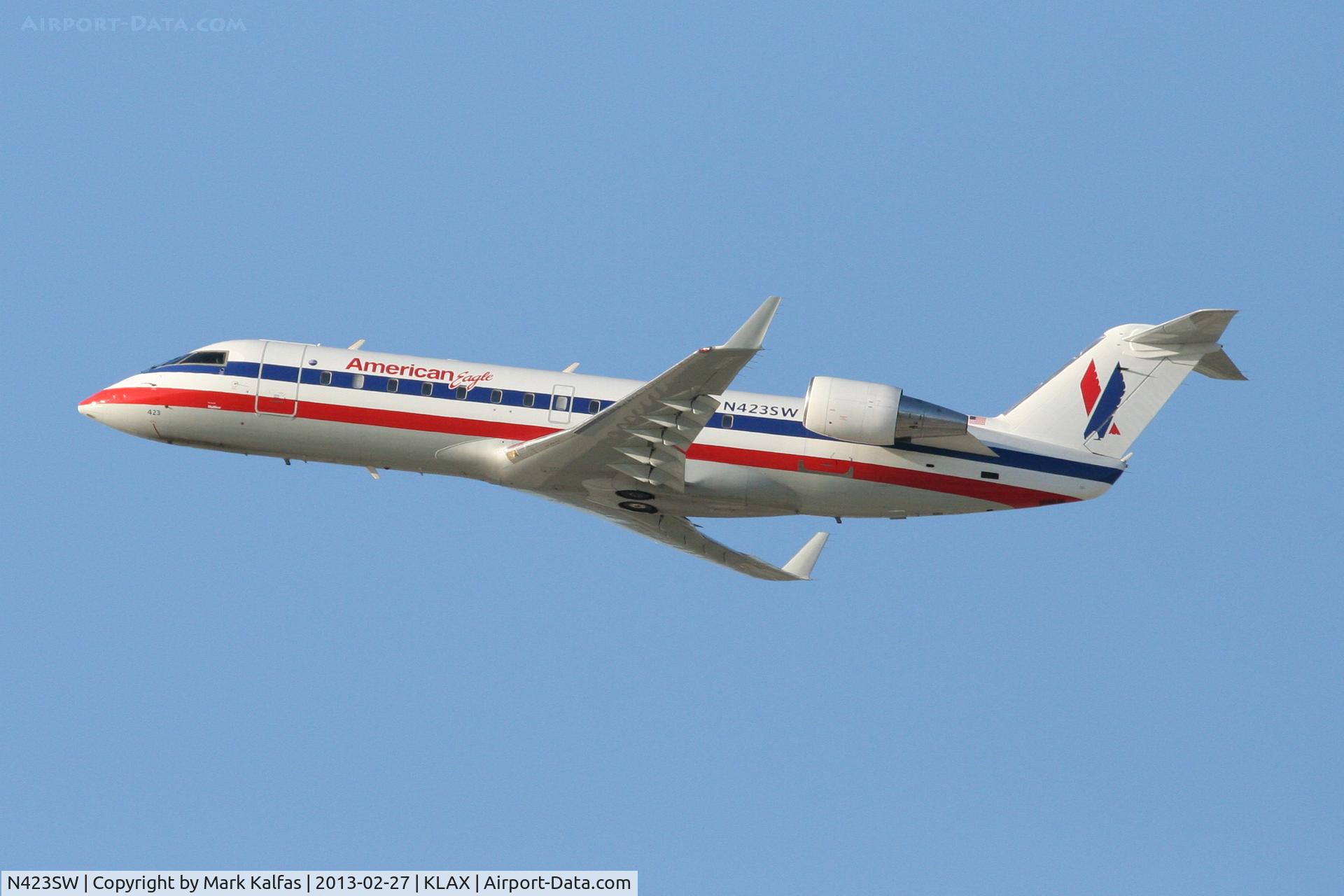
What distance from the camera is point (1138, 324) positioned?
30.8 meters

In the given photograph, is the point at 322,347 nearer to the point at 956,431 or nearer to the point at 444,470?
the point at 444,470

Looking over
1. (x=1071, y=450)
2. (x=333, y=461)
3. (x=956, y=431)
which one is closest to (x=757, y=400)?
(x=956, y=431)

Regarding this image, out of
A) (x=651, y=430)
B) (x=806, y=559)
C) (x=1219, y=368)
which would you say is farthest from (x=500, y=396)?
(x=1219, y=368)

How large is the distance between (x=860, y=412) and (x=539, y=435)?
Result: 621 centimetres

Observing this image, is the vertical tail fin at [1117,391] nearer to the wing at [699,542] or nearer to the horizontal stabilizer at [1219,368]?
the horizontal stabilizer at [1219,368]

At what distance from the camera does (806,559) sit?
3456 centimetres

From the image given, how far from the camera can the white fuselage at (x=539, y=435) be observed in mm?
29344

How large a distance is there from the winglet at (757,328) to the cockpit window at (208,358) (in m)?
11.6

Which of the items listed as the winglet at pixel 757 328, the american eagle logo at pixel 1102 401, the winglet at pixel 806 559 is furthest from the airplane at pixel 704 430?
the winglet at pixel 806 559

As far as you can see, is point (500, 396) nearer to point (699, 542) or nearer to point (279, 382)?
point (279, 382)

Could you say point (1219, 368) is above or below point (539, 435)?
above

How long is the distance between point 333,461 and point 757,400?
8600 mm

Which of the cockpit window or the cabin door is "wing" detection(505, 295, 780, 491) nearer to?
the cabin door

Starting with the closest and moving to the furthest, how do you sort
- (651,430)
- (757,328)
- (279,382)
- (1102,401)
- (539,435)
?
(757,328) → (651,430) → (539,435) → (1102,401) → (279,382)
